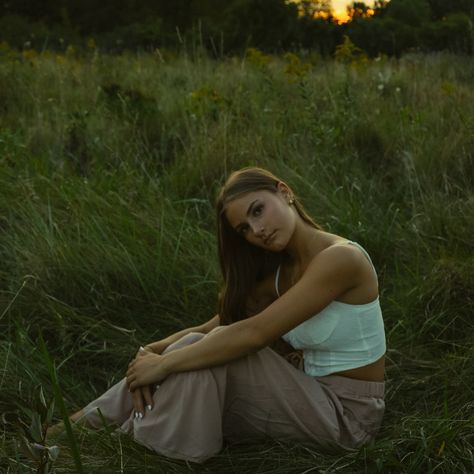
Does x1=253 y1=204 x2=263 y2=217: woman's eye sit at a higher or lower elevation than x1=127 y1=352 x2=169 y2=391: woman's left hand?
higher

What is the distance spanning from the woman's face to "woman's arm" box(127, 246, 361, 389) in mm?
140

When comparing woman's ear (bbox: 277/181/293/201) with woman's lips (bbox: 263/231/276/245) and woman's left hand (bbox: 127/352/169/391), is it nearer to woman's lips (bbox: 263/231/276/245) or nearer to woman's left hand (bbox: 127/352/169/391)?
woman's lips (bbox: 263/231/276/245)

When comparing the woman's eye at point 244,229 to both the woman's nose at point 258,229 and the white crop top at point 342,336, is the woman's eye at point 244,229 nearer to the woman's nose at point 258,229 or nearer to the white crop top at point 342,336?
the woman's nose at point 258,229

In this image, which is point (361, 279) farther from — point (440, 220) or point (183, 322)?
point (440, 220)

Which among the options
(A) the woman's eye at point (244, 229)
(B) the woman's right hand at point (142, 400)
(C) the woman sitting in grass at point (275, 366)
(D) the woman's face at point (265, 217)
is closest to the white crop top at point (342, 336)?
(C) the woman sitting in grass at point (275, 366)

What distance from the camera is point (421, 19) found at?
366 inches

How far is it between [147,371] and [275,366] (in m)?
0.34

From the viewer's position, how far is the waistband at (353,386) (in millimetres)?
2172

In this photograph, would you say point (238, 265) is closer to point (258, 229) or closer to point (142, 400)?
point (258, 229)

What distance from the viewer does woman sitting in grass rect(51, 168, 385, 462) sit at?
208cm

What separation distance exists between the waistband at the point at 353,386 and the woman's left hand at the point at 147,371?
449 millimetres

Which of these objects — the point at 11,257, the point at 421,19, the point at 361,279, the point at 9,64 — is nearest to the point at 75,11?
the point at 421,19

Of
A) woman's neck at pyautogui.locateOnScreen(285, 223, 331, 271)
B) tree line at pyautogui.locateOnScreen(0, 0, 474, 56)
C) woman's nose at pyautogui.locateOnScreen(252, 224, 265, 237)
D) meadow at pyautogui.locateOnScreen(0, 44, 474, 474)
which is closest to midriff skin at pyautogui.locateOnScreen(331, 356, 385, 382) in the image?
meadow at pyautogui.locateOnScreen(0, 44, 474, 474)

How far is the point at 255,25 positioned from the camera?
11969mm
